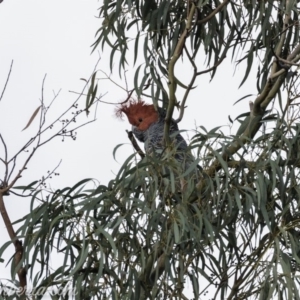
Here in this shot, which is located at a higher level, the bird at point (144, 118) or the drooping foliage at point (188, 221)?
the bird at point (144, 118)

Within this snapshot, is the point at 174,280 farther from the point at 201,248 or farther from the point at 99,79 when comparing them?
A: the point at 99,79

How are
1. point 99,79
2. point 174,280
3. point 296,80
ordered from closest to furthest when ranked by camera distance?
point 174,280 → point 296,80 → point 99,79

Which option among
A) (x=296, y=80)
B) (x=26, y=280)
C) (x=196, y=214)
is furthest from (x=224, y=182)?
(x=26, y=280)

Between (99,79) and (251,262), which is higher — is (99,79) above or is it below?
above

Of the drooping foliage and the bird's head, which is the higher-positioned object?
the bird's head

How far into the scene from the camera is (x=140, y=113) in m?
3.61

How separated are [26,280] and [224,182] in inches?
22.4

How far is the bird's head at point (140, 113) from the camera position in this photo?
359cm

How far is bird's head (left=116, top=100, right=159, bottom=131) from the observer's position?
11.8ft

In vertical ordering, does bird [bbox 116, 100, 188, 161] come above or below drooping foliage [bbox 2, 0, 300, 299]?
above

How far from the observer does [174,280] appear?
9.48 ft

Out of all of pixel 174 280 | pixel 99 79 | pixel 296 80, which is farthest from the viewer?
pixel 99 79

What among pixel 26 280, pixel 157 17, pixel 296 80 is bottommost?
pixel 26 280

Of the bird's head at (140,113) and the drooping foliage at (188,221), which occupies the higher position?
the bird's head at (140,113)
